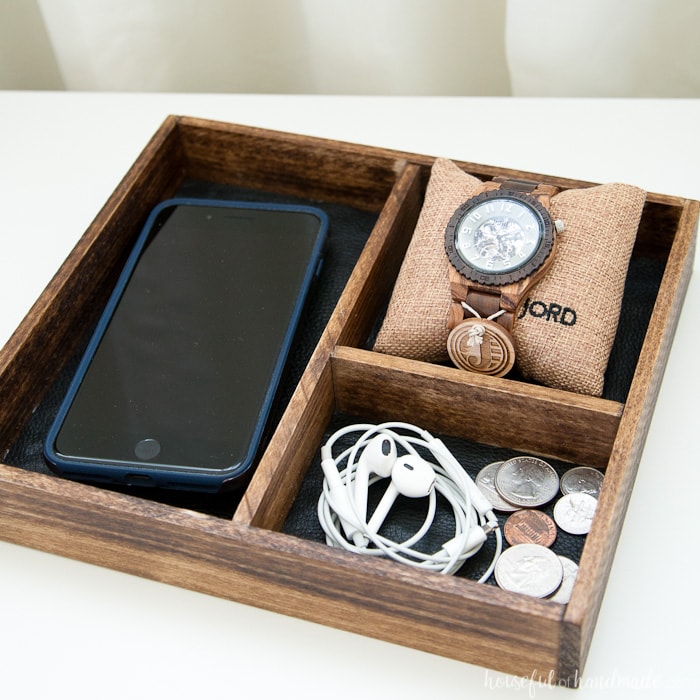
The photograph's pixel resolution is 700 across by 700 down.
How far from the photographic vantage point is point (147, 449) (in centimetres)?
82

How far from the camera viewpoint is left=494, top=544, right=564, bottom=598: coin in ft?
2.47

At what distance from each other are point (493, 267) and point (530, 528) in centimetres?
21

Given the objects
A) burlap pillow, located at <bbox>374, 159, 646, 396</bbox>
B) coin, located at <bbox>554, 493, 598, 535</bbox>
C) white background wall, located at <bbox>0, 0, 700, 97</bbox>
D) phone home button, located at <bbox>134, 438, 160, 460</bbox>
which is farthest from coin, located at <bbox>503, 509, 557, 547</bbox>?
white background wall, located at <bbox>0, 0, 700, 97</bbox>

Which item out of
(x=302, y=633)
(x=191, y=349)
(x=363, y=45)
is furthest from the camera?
(x=363, y=45)

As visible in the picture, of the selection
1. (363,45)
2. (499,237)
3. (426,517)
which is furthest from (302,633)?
(363,45)

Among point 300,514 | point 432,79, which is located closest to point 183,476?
Answer: point 300,514

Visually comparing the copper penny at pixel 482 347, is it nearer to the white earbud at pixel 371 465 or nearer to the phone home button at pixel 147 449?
the white earbud at pixel 371 465

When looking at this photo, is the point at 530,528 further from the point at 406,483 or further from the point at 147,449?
the point at 147,449

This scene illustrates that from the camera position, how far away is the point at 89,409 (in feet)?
2.80

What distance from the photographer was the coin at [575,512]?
31.3 inches

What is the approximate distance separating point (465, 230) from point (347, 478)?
0.23 m

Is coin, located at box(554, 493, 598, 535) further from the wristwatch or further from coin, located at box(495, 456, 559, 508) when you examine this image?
the wristwatch

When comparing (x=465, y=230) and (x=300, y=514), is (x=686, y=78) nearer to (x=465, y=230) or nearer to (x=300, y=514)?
(x=465, y=230)

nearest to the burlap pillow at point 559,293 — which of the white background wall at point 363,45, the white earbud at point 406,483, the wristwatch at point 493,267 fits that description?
the wristwatch at point 493,267
